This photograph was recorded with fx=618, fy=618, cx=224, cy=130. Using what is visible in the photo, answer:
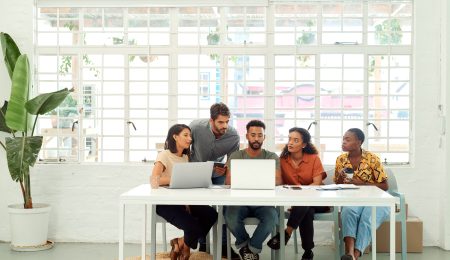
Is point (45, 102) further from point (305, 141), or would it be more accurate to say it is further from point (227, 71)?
point (305, 141)

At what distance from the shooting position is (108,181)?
618 centimetres

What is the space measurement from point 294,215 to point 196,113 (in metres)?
1.76

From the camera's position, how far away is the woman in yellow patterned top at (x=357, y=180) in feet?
15.5

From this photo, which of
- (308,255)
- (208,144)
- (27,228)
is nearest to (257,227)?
(308,255)

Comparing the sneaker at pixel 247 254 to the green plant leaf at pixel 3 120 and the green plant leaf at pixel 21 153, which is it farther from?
the green plant leaf at pixel 3 120

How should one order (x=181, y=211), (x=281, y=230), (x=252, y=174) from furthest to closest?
(x=281, y=230)
(x=181, y=211)
(x=252, y=174)

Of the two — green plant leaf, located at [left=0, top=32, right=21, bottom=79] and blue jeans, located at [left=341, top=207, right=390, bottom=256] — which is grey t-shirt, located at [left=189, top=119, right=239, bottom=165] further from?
green plant leaf, located at [left=0, top=32, right=21, bottom=79]

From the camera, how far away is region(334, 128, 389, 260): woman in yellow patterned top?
471 cm

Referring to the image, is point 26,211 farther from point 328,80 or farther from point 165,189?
point 328,80

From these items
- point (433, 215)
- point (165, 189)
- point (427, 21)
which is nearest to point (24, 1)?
point (165, 189)

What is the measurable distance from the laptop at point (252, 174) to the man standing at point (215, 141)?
74cm

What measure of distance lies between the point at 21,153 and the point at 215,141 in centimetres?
182

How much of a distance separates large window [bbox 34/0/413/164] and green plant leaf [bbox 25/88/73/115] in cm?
52

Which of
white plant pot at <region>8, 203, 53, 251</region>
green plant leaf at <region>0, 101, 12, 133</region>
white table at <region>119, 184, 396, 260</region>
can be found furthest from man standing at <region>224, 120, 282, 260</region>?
green plant leaf at <region>0, 101, 12, 133</region>
